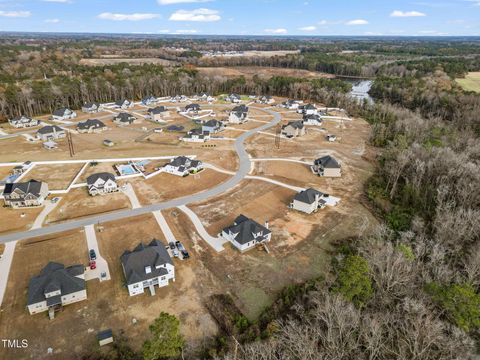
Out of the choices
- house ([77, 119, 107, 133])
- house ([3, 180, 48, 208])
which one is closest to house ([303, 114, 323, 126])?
house ([77, 119, 107, 133])

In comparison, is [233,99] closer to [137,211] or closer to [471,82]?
[137,211]

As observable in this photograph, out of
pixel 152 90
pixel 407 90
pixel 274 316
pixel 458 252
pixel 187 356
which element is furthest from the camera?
pixel 152 90

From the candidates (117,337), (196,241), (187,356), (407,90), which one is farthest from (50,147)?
(407,90)

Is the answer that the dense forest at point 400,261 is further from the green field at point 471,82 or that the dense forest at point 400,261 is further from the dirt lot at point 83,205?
the dirt lot at point 83,205

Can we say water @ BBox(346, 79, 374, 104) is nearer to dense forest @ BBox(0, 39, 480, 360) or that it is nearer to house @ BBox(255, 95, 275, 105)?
dense forest @ BBox(0, 39, 480, 360)

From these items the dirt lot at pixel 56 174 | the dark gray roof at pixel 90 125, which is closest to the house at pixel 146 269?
the dirt lot at pixel 56 174

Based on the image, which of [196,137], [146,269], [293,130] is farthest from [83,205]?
[293,130]

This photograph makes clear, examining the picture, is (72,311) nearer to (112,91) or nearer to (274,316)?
(274,316)
